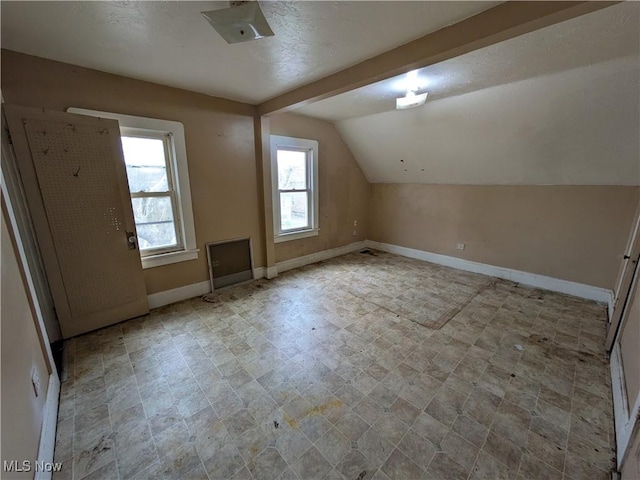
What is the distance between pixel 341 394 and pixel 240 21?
246 centimetres

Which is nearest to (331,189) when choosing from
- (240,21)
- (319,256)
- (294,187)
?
(294,187)

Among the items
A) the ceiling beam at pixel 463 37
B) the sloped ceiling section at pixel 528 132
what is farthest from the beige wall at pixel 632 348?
the ceiling beam at pixel 463 37

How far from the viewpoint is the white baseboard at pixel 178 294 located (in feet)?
9.92

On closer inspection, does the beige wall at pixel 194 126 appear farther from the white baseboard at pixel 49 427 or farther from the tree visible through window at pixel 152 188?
the white baseboard at pixel 49 427

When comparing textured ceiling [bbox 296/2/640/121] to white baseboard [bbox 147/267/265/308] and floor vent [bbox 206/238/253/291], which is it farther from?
white baseboard [bbox 147/267/265/308]

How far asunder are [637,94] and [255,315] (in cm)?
407

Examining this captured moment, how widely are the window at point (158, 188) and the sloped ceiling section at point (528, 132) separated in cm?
270

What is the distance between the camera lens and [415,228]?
Result: 4.89 meters

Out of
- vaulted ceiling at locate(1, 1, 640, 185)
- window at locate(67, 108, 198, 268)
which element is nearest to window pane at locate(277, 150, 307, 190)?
vaulted ceiling at locate(1, 1, 640, 185)

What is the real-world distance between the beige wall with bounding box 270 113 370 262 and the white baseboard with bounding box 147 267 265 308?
119cm

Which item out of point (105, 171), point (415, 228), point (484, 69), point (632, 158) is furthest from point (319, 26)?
point (415, 228)

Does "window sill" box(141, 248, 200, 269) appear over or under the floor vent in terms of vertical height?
over

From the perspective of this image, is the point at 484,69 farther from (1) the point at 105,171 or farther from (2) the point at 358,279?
(1) the point at 105,171

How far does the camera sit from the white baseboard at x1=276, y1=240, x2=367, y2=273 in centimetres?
429
